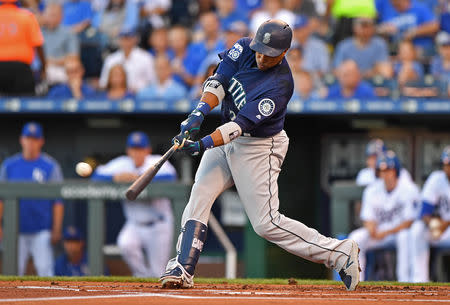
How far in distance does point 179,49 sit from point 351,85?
2376mm

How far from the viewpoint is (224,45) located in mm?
10312

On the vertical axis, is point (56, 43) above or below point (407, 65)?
above

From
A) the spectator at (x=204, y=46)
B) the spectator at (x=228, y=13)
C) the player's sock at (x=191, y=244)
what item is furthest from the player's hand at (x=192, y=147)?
the spectator at (x=228, y=13)

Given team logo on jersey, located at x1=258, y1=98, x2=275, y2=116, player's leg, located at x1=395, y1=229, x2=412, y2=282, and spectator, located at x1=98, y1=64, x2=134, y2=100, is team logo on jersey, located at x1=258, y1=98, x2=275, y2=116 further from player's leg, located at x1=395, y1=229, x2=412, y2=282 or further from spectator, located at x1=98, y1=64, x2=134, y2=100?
spectator, located at x1=98, y1=64, x2=134, y2=100

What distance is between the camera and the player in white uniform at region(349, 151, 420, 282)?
874 cm

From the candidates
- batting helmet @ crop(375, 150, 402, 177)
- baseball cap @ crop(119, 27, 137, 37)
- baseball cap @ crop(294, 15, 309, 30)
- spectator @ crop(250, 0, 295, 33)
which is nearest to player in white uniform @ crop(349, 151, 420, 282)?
batting helmet @ crop(375, 150, 402, 177)

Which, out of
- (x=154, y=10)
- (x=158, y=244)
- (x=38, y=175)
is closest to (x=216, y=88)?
(x=158, y=244)

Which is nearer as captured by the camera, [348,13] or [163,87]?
[163,87]

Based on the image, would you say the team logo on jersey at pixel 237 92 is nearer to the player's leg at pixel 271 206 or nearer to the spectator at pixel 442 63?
the player's leg at pixel 271 206

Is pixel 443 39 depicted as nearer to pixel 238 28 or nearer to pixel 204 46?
pixel 238 28

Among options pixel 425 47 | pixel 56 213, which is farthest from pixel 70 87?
pixel 425 47

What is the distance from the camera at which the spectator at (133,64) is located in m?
10.4

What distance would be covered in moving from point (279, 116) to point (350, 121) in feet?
15.7

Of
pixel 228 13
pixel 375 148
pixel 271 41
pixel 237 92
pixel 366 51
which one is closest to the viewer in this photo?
pixel 271 41
